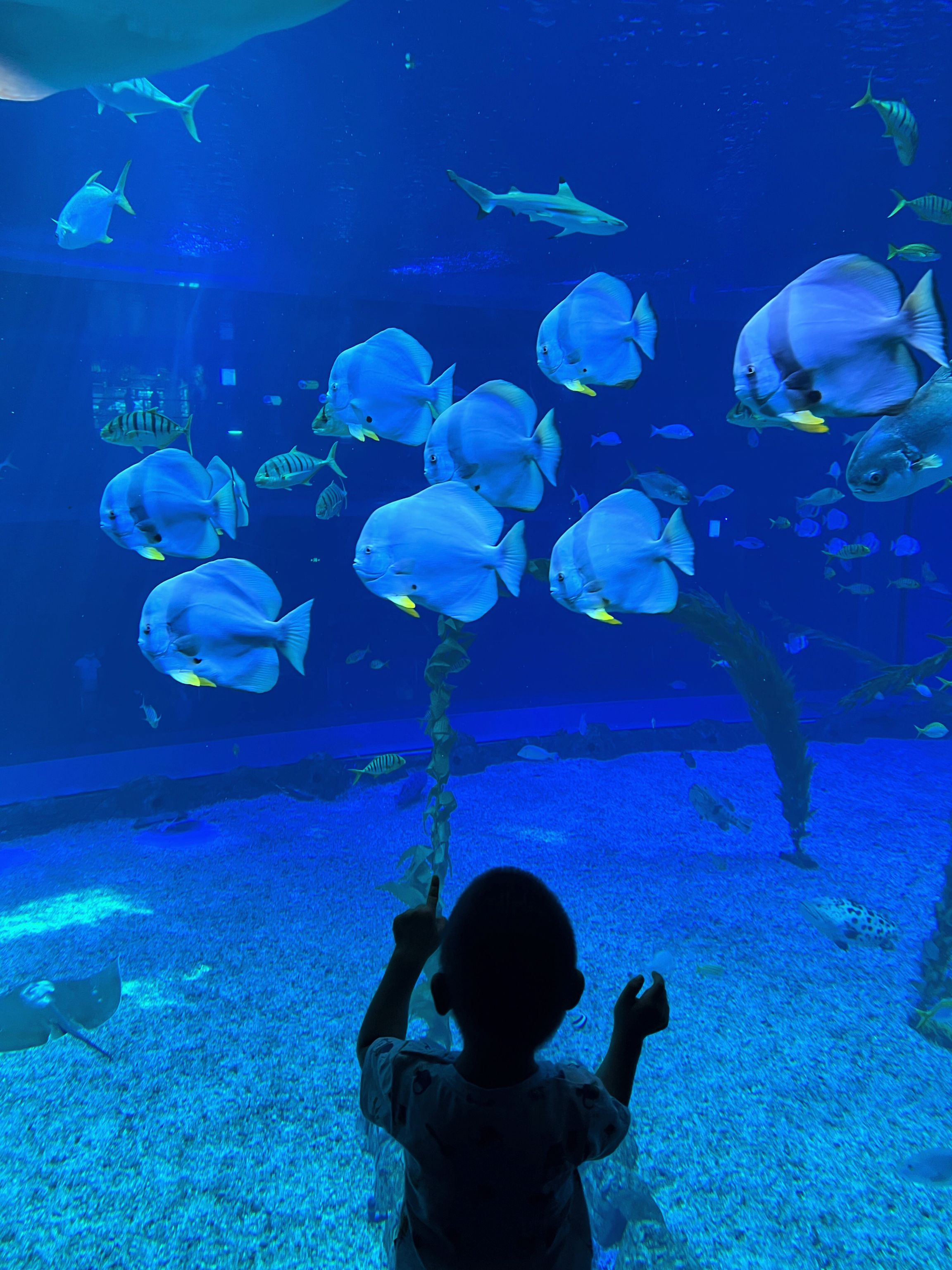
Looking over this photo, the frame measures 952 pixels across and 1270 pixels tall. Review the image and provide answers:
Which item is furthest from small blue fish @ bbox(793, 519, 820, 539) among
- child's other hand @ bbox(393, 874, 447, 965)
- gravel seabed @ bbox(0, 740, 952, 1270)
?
child's other hand @ bbox(393, 874, 447, 965)

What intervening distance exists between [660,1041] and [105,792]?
863 centimetres

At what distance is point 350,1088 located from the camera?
3.58 meters

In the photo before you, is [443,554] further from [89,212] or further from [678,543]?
[89,212]

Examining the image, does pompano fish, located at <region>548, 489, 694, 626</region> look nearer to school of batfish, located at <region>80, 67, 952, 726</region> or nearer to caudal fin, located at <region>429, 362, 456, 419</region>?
school of batfish, located at <region>80, 67, 952, 726</region>

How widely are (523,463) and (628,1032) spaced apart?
82.9 inches

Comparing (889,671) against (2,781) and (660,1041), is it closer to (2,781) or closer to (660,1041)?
(660,1041)

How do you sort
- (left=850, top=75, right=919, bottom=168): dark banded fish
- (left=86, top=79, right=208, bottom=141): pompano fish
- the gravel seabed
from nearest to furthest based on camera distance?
the gravel seabed
(left=850, top=75, right=919, bottom=168): dark banded fish
(left=86, top=79, right=208, bottom=141): pompano fish

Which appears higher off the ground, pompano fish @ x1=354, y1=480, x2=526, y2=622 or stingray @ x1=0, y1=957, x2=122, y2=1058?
pompano fish @ x1=354, y1=480, x2=526, y2=622

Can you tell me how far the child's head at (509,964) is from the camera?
114 centimetres

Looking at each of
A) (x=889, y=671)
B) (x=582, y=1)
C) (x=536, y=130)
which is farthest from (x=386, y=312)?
(x=889, y=671)

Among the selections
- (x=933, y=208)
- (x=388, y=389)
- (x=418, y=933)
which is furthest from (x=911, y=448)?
(x=933, y=208)

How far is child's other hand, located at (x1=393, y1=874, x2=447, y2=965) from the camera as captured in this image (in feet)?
4.69

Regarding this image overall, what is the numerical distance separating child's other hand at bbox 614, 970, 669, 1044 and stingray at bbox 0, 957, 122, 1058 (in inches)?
148

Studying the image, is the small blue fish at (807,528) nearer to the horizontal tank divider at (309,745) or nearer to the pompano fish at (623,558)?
the horizontal tank divider at (309,745)
